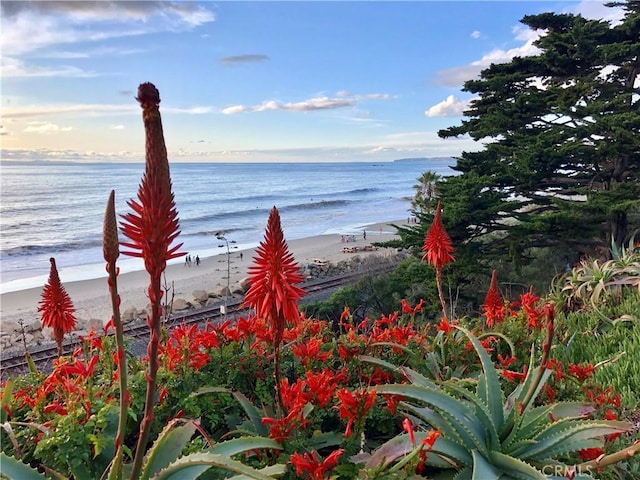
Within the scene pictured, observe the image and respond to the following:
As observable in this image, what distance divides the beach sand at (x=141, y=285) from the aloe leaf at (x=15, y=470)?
988cm

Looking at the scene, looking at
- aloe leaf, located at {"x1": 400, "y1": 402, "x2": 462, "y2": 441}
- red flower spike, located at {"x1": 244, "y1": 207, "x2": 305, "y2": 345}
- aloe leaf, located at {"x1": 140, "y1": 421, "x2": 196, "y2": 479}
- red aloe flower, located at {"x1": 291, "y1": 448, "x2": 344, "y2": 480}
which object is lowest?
aloe leaf, located at {"x1": 400, "y1": 402, "x2": 462, "y2": 441}

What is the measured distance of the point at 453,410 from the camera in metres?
2.05

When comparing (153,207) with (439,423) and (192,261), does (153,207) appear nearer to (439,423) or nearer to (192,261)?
(439,423)

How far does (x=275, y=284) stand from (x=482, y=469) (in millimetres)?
1069

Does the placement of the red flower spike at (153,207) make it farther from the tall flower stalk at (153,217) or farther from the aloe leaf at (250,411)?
the aloe leaf at (250,411)

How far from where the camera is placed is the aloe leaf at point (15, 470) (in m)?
1.49

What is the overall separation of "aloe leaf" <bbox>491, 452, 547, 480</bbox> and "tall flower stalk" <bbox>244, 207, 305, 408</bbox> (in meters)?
0.90

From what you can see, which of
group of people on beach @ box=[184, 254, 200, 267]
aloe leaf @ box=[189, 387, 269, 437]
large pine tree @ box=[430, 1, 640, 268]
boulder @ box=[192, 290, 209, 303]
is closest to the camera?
aloe leaf @ box=[189, 387, 269, 437]

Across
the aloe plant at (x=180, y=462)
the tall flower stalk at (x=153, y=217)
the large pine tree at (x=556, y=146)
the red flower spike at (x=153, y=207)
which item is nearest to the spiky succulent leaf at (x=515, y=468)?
the aloe plant at (x=180, y=462)

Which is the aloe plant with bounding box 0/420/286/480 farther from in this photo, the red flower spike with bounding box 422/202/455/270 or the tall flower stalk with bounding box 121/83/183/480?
the red flower spike with bounding box 422/202/455/270

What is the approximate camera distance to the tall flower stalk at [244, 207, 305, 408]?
1916 mm

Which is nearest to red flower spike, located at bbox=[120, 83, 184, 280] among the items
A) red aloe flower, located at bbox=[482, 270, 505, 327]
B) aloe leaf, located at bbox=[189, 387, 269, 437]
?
aloe leaf, located at bbox=[189, 387, 269, 437]

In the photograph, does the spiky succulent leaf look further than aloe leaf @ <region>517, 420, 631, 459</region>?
No

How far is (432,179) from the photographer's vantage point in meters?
26.3
